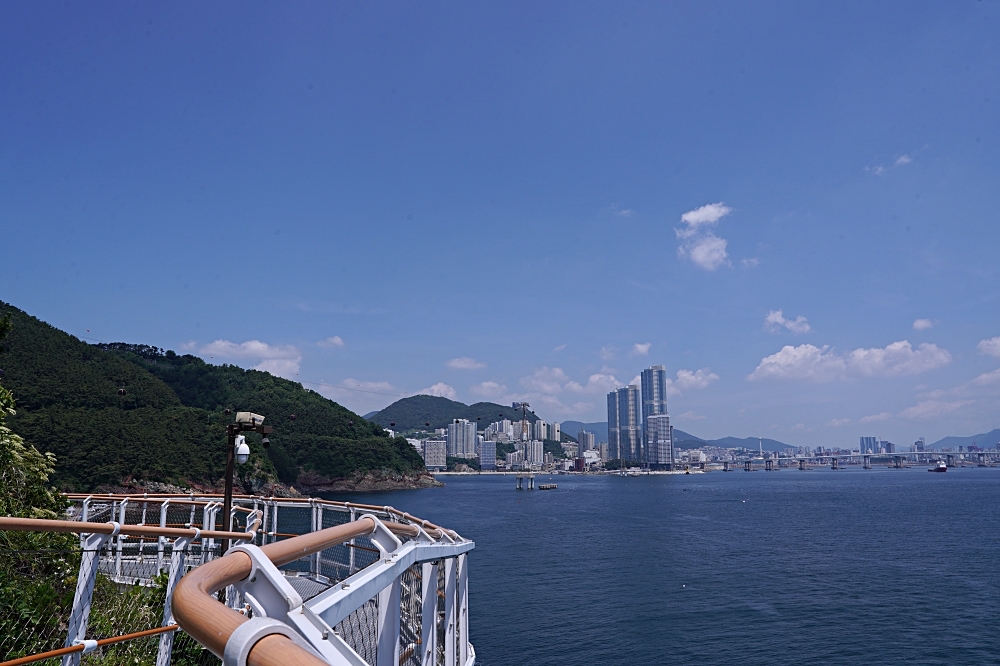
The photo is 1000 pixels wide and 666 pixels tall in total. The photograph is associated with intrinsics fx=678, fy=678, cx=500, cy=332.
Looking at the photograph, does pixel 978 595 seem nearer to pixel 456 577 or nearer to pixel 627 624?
pixel 627 624

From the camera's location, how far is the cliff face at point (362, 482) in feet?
396

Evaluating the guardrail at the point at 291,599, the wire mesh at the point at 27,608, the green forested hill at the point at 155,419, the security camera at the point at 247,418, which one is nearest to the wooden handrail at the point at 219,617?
the guardrail at the point at 291,599

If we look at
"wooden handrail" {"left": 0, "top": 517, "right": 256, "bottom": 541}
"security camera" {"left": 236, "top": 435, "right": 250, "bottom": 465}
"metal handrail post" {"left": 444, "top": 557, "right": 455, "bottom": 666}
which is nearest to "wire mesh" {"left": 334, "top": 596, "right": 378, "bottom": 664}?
"wooden handrail" {"left": 0, "top": 517, "right": 256, "bottom": 541}

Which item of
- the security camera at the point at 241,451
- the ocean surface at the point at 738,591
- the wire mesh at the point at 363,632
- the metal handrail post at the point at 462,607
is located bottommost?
the ocean surface at the point at 738,591

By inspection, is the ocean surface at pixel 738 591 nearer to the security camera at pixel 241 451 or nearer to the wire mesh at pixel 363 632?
the security camera at pixel 241 451

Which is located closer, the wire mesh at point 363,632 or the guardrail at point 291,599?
the guardrail at point 291,599

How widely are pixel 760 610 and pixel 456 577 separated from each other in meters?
25.3

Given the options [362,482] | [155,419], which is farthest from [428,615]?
[362,482]

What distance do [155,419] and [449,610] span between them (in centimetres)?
9539

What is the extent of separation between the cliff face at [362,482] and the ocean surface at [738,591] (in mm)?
66214

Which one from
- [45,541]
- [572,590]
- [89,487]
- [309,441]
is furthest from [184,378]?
[45,541]

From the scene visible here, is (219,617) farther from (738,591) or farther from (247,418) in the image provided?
(738,591)

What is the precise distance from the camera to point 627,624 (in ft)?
87.9

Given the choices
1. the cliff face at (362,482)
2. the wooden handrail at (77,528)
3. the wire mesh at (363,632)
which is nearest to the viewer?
the wooden handrail at (77,528)
